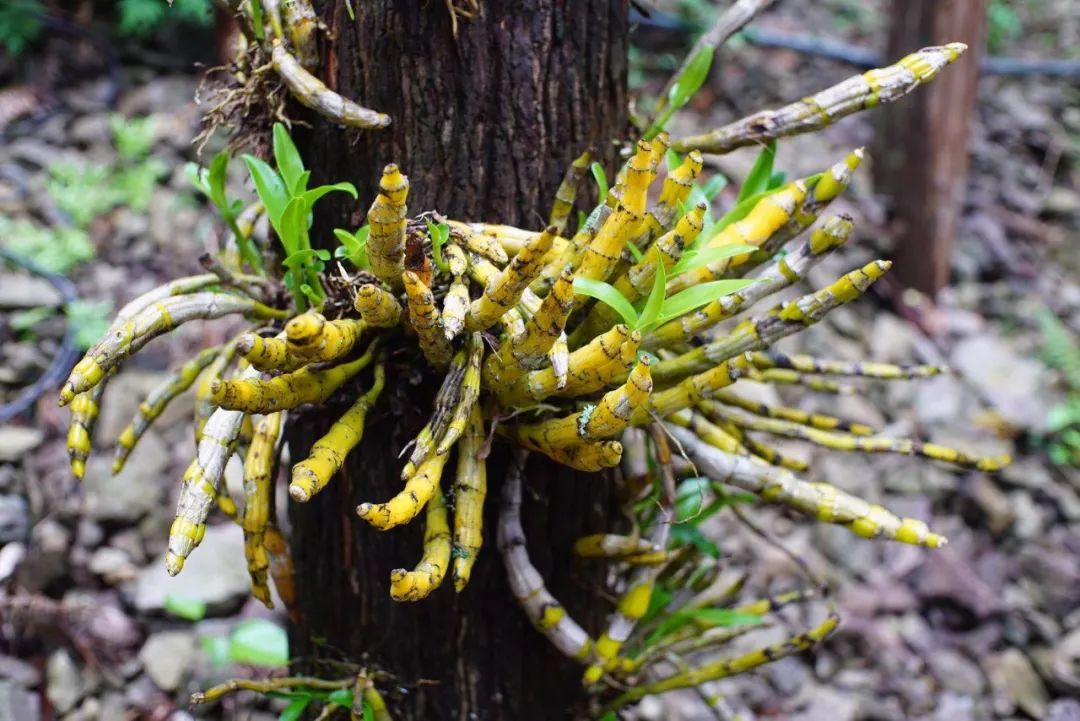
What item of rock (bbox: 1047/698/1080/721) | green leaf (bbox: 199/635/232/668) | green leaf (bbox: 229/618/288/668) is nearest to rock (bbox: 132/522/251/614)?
green leaf (bbox: 199/635/232/668)

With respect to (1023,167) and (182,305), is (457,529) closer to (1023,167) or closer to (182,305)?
(182,305)

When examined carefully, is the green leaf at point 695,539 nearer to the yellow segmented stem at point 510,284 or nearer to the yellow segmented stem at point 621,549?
the yellow segmented stem at point 621,549

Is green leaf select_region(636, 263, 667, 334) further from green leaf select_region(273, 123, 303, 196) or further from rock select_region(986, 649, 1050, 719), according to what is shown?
rock select_region(986, 649, 1050, 719)

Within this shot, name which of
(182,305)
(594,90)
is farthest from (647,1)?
(182,305)

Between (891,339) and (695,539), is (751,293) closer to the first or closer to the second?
(695,539)


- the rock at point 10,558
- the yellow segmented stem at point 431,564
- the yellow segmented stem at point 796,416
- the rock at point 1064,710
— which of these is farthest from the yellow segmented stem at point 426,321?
the rock at point 1064,710
